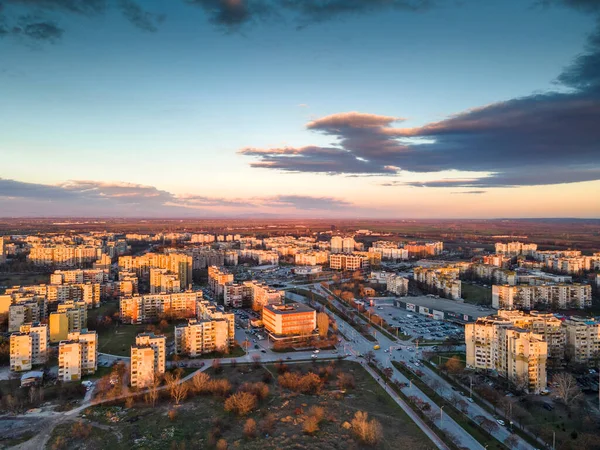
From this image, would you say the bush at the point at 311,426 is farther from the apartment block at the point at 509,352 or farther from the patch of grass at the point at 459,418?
the apartment block at the point at 509,352

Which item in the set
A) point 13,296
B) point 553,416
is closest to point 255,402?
point 553,416

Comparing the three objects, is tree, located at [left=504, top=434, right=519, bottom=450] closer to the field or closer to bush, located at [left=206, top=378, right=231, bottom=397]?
the field

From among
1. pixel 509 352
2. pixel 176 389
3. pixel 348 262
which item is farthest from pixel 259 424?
pixel 348 262

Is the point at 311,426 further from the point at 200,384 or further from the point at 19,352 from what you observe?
the point at 19,352

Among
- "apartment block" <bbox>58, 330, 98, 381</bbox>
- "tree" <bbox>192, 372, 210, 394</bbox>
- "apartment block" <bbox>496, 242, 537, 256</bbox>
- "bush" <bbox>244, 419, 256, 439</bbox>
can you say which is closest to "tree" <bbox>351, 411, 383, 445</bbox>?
"bush" <bbox>244, 419, 256, 439</bbox>

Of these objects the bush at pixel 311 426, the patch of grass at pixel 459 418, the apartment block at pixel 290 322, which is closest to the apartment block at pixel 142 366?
the bush at pixel 311 426

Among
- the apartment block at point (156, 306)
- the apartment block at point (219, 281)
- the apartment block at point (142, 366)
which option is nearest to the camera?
the apartment block at point (142, 366)
